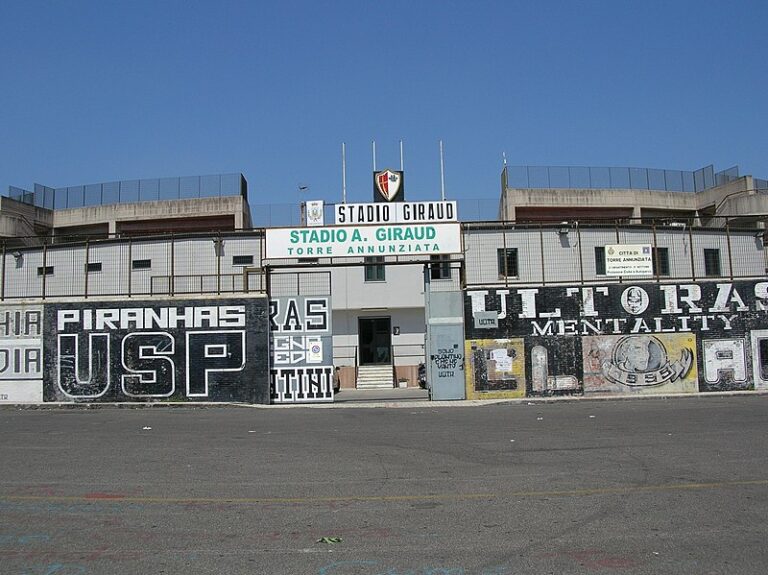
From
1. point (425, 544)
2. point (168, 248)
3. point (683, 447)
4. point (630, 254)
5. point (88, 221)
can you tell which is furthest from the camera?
point (88, 221)

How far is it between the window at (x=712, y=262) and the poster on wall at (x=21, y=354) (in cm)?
2981

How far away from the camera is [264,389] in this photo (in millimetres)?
23719

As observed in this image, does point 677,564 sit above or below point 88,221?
below

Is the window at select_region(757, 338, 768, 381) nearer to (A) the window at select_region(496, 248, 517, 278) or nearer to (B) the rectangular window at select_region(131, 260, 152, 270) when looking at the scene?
(A) the window at select_region(496, 248, 517, 278)

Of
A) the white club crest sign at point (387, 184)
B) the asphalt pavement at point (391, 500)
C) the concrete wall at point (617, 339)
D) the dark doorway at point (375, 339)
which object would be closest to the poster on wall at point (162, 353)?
the concrete wall at point (617, 339)

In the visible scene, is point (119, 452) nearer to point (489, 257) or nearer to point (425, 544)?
point (425, 544)

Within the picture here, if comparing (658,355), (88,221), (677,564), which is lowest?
(677,564)

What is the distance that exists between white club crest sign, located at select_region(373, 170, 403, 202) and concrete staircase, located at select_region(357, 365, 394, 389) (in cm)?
957

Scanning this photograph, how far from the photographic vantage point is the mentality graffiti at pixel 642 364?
24.4 meters

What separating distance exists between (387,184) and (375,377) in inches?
427

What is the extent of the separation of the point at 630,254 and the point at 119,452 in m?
19.3

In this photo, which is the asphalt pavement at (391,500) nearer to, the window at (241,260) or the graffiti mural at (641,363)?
the graffiti mural at (641,363)

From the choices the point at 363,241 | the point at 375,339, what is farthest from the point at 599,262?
the point at 363,241

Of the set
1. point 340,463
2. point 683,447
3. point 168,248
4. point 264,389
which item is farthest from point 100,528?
point 168,248
